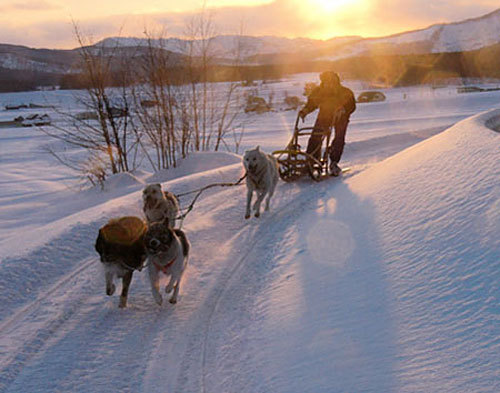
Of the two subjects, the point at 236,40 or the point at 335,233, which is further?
the point at 236,40

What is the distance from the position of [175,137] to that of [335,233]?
8.28 m

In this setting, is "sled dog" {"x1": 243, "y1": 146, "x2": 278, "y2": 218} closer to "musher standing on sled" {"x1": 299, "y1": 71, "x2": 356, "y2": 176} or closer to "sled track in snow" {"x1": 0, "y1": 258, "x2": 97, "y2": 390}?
"musher standing on sled" {"x1": 299, "y1": 71, "x2": 356, "y2": 176}

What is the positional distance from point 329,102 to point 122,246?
6.08m

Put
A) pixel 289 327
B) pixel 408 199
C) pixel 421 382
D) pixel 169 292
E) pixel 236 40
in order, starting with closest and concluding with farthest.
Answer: pixel 421 382
pixel 289 327
pixel 169 292
pixel 408 199
pixel 236 40

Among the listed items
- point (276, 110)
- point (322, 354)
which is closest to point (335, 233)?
point (322, 354)

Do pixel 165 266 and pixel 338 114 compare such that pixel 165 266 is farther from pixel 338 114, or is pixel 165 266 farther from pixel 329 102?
pixel 329 102

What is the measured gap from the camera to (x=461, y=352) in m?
2.16

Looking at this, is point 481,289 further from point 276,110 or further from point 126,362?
point 276,110

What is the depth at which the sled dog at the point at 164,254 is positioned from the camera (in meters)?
3.42

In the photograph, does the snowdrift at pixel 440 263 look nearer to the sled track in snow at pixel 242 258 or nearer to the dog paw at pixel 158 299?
the sled track in snow at pixel 242 258

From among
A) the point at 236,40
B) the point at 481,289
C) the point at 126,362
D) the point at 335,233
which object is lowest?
A: the point at 126,362

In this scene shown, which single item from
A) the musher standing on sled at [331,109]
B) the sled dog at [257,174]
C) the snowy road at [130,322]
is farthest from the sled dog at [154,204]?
the musher standing on sled at [331,109]

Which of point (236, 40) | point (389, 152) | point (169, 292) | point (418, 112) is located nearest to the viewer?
point (169, 292)

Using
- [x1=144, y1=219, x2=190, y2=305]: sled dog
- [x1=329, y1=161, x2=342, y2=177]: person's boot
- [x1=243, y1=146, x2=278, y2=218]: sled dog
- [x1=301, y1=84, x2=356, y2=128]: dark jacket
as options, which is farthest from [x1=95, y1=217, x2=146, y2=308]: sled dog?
[x1=301, y1=84, x2=356, y2=128]: dark jacket
